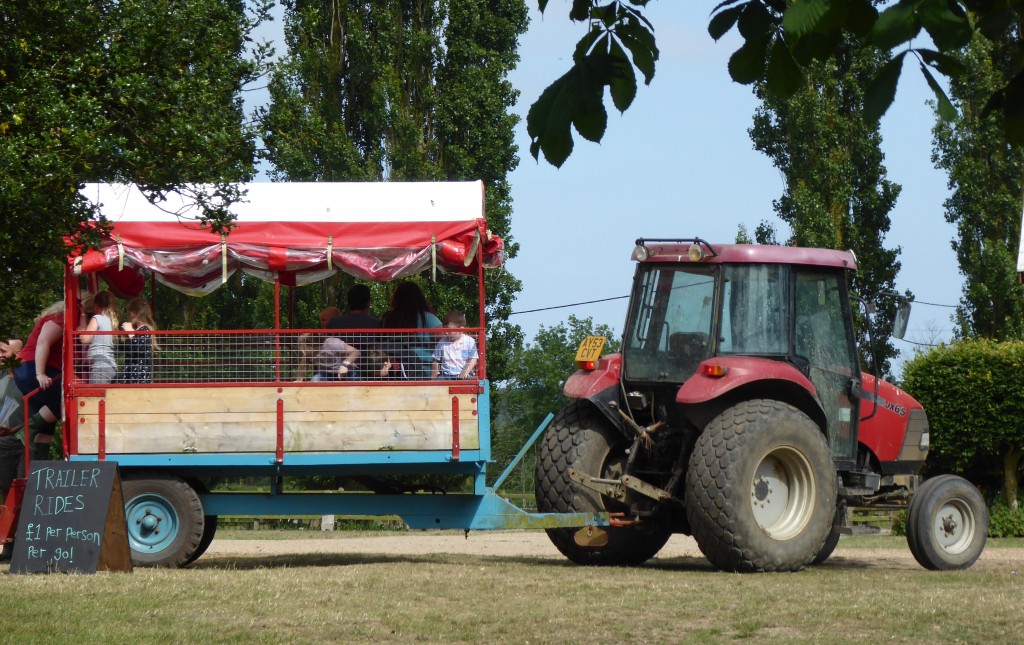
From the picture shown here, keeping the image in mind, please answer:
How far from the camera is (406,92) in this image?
2598 centimetres

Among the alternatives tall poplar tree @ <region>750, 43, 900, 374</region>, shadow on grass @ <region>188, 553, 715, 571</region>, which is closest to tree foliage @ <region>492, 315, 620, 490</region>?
tall poplar tree @ <region>750, 43, 900, 374</region>

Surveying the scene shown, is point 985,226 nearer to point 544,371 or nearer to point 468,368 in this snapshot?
point 468,368

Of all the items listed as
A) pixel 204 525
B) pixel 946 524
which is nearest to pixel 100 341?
pixel 204 525

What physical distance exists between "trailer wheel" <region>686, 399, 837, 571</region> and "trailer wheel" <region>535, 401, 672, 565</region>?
0.93 m

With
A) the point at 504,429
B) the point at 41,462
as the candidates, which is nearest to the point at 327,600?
the point at 41,462

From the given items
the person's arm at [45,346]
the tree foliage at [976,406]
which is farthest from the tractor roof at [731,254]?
the tree foliage at [976,406]

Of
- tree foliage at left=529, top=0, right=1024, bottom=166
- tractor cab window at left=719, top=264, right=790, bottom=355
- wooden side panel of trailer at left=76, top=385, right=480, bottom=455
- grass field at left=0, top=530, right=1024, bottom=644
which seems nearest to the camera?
tree foliage at left=529, top=0, right=1024, bottom=166

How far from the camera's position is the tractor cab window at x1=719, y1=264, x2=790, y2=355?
1084 cm

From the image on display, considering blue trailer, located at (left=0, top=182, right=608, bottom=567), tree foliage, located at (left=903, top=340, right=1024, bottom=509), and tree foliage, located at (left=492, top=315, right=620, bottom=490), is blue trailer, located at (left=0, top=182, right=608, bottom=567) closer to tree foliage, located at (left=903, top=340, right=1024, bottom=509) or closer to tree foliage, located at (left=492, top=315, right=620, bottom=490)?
tree foliage, located at (left=903, top=340, right=1024, bottom=509)

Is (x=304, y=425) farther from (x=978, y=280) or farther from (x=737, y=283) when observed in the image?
(x=978, y=280)

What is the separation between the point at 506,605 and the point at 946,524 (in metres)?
4.92

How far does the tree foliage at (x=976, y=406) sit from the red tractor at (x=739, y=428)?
6.41 m

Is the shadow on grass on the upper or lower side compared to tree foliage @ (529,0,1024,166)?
lower

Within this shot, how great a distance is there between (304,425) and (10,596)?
2.90 meters
